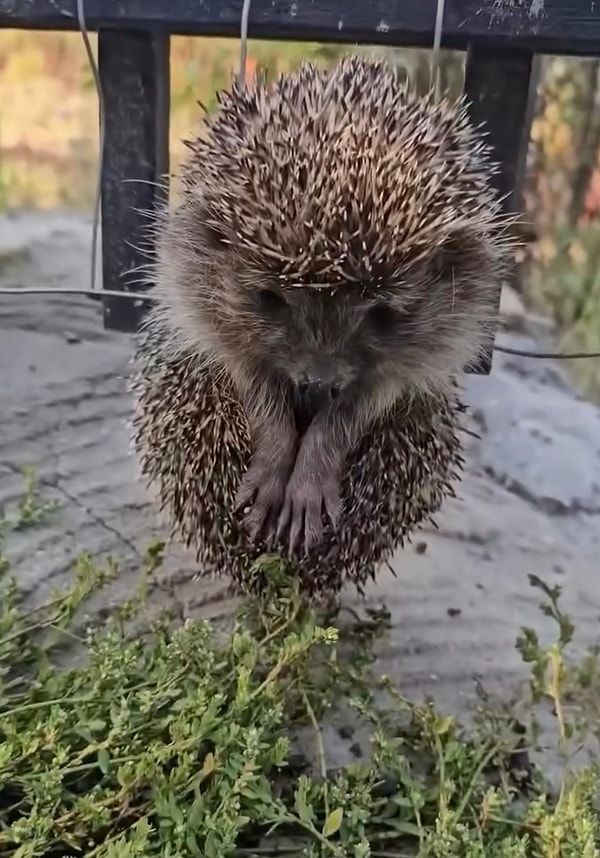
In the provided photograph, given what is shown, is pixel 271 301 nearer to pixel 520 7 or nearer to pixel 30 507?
pixel 520 7

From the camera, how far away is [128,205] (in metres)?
1.80

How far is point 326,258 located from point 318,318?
0.09 meters

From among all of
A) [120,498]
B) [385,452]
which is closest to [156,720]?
[385,452]

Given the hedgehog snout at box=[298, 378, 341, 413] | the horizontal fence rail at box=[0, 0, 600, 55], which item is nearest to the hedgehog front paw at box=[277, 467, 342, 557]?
the hedgehog snout at box=[298, 378, 341, 413]

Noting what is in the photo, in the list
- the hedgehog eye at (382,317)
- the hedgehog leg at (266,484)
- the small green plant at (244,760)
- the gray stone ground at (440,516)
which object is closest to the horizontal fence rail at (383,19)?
the hedgehog eye at (382,317)

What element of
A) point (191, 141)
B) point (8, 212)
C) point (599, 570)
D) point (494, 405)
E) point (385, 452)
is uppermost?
point (191, 141)

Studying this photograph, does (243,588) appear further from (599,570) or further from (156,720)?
(599,570)

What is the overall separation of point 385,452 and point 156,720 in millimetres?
521

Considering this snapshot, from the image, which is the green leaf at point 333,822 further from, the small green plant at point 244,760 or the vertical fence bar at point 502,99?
the vertical fence bar at point 502,99

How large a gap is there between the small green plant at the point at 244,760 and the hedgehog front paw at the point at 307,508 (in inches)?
2.1

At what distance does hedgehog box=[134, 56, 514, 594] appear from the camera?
1.19 meters

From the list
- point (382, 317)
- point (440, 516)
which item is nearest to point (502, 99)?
point (382, 317)

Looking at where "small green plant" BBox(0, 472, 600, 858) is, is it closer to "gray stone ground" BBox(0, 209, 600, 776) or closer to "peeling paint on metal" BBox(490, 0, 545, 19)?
"gray stone ground" BBox(0, 209, 600, 776)

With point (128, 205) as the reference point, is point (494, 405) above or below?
below
